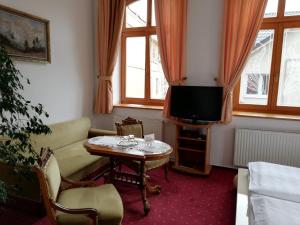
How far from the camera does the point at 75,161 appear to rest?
2.90m

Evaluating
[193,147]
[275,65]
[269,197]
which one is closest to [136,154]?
[269,197]

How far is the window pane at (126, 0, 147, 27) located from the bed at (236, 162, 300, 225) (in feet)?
10.2

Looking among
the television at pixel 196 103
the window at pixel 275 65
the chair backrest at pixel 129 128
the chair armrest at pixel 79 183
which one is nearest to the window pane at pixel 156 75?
the television at pixel 196 103

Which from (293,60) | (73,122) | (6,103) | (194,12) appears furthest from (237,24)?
(6,103)

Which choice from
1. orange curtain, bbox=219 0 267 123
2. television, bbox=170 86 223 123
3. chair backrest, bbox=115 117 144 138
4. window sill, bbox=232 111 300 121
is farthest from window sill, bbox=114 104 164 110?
window sill, bbox=232 111 300 121

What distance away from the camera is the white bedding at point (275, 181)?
197 cm

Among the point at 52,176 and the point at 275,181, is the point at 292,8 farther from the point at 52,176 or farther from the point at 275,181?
the point at 52,176

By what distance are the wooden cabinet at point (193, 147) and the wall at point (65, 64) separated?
1.80 metres

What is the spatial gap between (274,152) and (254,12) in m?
2.00

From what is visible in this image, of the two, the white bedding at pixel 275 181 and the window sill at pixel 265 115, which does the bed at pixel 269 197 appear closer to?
the white bedding at pixel 275 181

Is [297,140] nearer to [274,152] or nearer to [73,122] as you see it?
[274,152]

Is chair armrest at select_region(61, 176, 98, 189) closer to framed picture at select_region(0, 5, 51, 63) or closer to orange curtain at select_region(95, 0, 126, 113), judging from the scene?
framed picture at select_region(0, 5, 51, 63)

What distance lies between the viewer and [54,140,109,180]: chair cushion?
2.70 meters

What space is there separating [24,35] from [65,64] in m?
0.80
